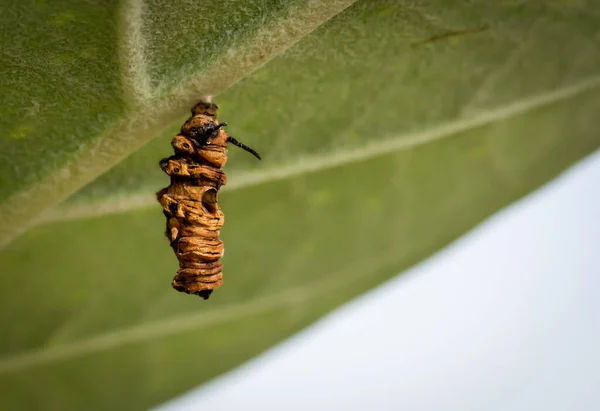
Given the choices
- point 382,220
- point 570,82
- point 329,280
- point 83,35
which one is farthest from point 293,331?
point 83,35

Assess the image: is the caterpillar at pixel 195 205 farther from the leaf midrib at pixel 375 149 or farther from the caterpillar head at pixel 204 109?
the leaf midrib at pixel 375 149

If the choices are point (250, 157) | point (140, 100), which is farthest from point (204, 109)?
point (250, 157)

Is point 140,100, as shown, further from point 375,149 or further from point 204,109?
point 375,149

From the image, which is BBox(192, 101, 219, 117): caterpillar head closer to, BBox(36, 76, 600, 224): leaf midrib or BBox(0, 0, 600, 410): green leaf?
BBox(0, 0, 600, 410): green leaf

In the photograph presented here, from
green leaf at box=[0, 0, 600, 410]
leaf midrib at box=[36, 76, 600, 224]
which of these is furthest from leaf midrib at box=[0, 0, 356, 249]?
leaf midrib at box=[36, 76, 600, 224]

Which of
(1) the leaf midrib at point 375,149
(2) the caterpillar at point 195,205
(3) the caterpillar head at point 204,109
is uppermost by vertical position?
(1) the leaf midrib at point 375,149

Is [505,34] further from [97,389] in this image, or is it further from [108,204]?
[97,389]

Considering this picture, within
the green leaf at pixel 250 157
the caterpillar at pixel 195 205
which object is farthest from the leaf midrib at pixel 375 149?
the caterpillar at pixel 195 205
